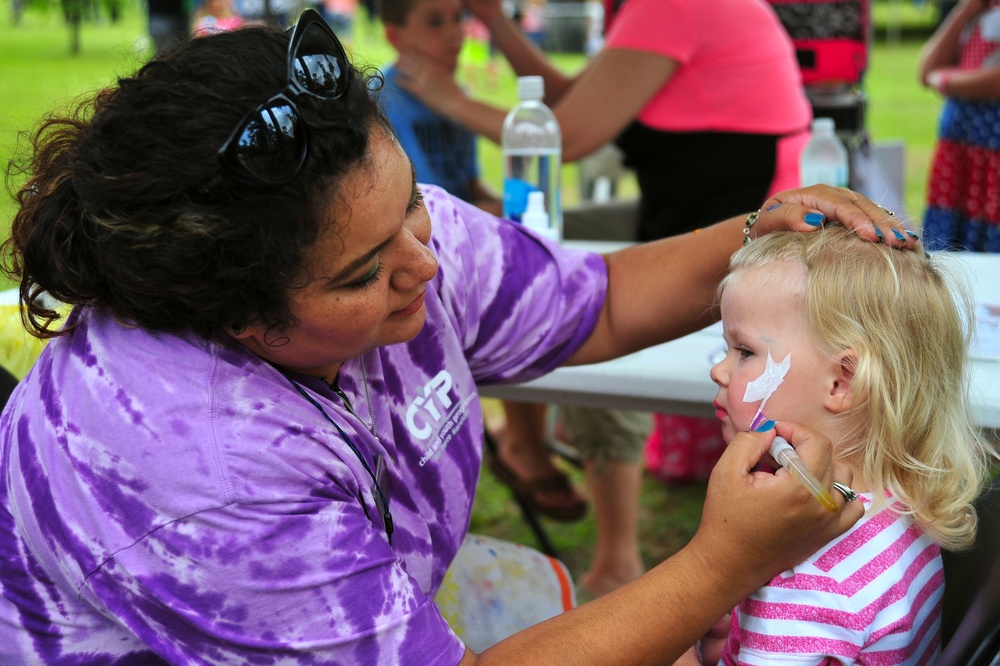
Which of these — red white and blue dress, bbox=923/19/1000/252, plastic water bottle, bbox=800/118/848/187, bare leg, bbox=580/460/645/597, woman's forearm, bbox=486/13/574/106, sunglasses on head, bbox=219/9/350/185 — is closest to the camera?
sunglasses on head, bbox=219/9/350/185

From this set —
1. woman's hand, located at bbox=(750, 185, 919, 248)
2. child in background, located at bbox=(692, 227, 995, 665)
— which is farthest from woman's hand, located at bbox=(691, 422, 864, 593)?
woman's hand, located at bbox=(750, 185, 919, 248)

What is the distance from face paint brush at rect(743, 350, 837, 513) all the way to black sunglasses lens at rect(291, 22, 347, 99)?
1.99ft

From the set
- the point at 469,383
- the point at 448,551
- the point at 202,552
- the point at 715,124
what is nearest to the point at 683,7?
the point at 715,124

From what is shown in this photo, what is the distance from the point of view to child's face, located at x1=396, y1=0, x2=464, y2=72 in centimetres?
302

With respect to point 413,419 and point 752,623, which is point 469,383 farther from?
point 752,623

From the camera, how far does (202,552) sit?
97cm

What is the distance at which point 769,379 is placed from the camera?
127cm

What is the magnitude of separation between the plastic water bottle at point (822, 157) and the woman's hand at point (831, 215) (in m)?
1.15

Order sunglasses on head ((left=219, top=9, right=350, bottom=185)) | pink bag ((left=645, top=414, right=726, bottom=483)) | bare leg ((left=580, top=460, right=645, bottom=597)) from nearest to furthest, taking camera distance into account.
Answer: sunglasses on head ((left=219, top=9, right=350, bottom=185)) → bare leg ((left=580, top=460, right=645, bottom=597)) → pink bag ((left=645, top=414, right=726, bottom=483))

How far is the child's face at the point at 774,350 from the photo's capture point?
126 centimetres

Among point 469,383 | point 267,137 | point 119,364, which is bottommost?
point 469,383

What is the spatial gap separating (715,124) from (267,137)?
1869 millimetres

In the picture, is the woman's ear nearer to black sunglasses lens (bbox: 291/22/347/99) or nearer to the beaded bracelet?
the beaded bracelet

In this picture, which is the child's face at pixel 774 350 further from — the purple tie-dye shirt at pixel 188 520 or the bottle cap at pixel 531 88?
the bottle cap at pixel 531 88
